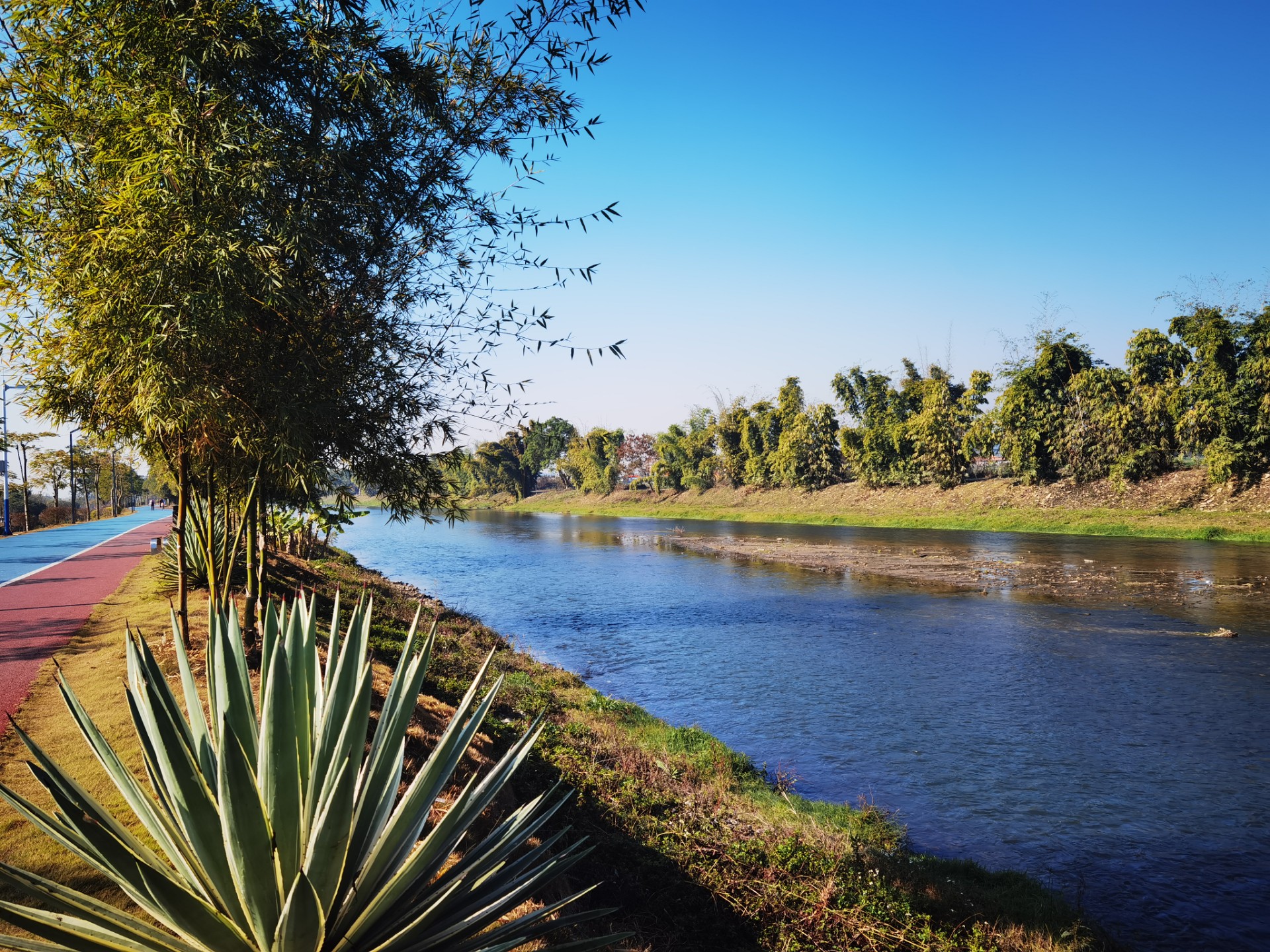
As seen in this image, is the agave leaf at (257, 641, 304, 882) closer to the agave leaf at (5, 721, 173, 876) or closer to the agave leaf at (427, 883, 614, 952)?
the agave leaf at (5, 721, 173, 876)

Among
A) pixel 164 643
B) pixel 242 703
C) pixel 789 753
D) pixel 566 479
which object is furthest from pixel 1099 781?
pixel 566 479

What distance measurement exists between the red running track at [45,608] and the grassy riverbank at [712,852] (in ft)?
0.88

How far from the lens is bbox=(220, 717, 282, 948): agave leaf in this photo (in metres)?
2.41

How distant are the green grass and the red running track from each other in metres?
40.8

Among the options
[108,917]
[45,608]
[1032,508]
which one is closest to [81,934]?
[108,917]

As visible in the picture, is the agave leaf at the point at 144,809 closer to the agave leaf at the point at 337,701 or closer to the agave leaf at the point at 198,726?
the agave leaf at the point at 198,726

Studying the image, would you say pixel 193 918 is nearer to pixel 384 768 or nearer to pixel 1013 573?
pixel 384 768

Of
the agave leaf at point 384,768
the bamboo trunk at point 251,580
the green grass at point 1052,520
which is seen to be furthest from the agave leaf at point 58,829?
the green grass at point 1052,520

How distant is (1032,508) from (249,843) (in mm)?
52210

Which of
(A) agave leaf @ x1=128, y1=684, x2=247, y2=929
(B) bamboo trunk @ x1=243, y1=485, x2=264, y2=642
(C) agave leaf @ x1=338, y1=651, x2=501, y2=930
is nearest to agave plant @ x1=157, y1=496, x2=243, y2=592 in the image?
(B) bamboo trunk @ x1=243, y1=485, x2=264, y2=642

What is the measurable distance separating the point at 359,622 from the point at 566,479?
115053 mm

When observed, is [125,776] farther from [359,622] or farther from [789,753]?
[789,753]

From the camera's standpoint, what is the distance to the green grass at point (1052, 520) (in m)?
36.2

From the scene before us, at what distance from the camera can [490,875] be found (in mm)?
3312
